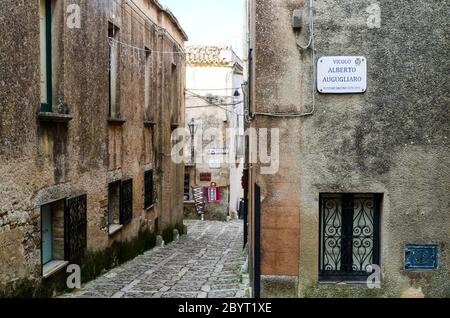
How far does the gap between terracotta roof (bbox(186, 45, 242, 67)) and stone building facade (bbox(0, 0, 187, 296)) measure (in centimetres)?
1266

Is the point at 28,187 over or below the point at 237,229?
over

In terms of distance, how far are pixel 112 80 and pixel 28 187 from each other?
16.0ft

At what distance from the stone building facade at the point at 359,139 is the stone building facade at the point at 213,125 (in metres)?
21.0

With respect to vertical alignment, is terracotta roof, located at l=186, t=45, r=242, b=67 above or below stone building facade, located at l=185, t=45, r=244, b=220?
above

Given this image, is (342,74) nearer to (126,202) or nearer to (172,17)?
(126,202)

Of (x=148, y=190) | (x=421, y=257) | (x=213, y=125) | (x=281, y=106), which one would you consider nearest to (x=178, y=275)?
(x=148, y=190)

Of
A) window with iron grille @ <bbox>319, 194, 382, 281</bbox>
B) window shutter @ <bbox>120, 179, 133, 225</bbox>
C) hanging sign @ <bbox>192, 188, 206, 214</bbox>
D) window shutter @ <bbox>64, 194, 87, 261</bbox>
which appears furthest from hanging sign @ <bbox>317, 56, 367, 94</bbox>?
hanging sign @ <bbox>192, 188, 206, 214</bbox>

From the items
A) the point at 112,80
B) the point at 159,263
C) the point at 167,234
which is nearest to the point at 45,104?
the point at 112,80

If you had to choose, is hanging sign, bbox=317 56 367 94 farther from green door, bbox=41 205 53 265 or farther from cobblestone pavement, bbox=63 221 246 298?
green door, bbox=41 205 53 265

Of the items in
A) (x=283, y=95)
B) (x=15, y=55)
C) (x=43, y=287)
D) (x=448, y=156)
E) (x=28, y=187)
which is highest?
(x=15, y=55)

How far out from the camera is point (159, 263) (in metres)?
12.5

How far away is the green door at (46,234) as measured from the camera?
8.34 metres

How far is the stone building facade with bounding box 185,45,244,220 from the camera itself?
27562 mm

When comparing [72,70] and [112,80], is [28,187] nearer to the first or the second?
[72,70]
